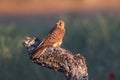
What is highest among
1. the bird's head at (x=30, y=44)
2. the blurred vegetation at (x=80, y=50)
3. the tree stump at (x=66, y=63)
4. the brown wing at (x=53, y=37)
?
the blurred vegetation at (x=80, y=50)

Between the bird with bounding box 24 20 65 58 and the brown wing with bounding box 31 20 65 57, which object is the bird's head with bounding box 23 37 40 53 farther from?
the brown wing with bounding box 31 20 65 57

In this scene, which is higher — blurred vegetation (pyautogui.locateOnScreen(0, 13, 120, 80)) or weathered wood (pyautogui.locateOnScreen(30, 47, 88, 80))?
blurred vegetation (pyautogui.locateOnScreen(0, 13, 120, 80))

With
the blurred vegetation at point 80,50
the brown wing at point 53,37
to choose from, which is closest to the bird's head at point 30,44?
the brown wing at point 53,37

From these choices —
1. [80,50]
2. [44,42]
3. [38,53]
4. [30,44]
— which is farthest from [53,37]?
[80,50]

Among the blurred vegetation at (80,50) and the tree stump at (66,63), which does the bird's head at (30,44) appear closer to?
the tree stump at (66,63)

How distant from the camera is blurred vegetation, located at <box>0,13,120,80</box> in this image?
10.9 meters

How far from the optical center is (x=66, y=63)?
6613 millimetres

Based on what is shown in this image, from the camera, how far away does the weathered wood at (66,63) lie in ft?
21.5

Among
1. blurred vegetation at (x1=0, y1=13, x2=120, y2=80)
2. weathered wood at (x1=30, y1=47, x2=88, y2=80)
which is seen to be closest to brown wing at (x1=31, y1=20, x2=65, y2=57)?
weathered wood at (x1=30, y1=47, x2=88, y2=80)

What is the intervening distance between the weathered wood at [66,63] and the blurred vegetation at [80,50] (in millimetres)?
3761

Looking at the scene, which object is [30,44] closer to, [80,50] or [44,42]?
[44,42]

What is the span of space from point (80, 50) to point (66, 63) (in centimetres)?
607

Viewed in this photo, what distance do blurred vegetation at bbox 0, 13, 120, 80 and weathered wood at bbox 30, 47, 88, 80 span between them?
12.3 feet

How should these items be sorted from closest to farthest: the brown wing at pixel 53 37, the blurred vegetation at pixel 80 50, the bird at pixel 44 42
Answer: the bird at pixel 44 42 < the brown wing at pixel 53 37 < the blurred vegetation at pixel 80 50
